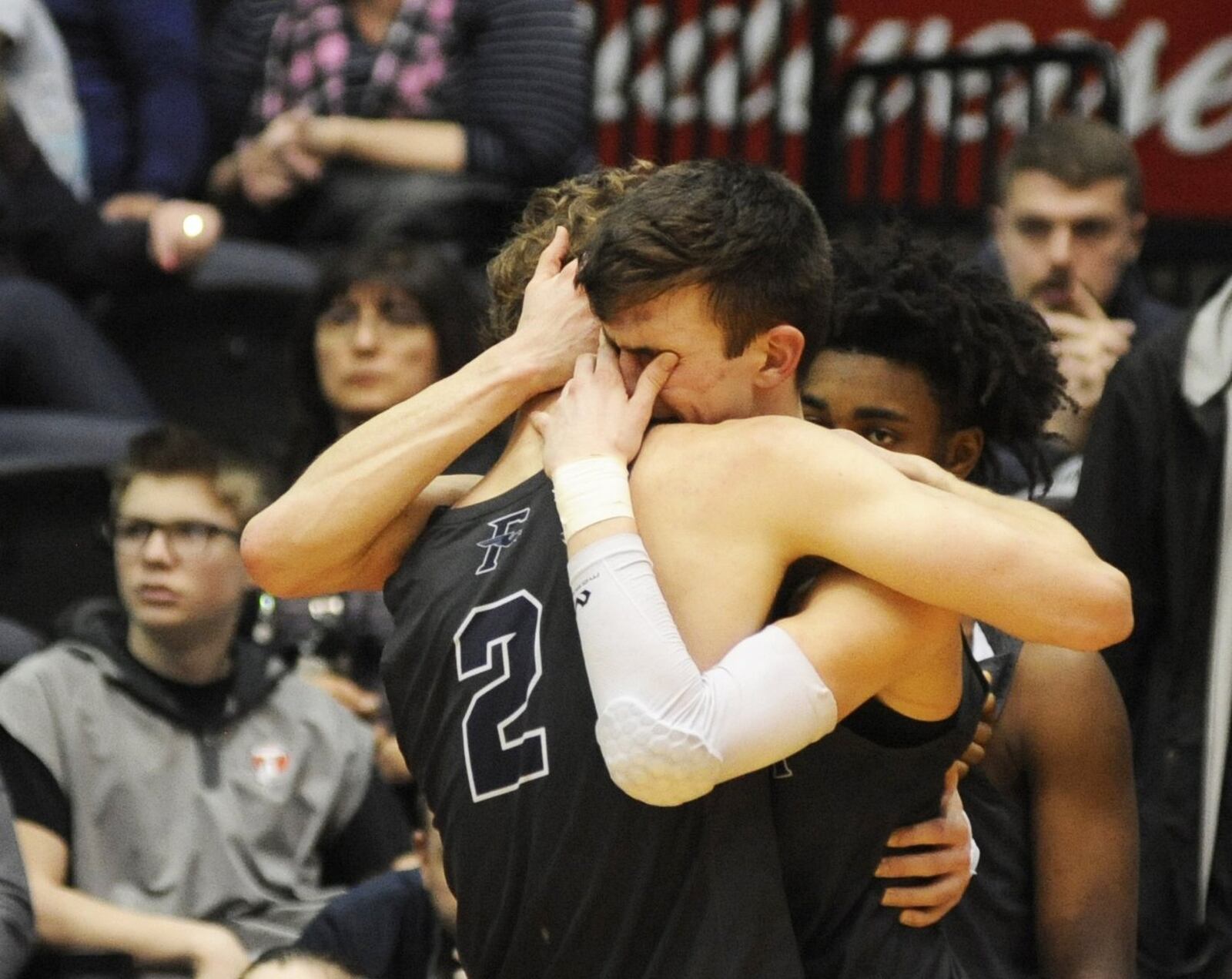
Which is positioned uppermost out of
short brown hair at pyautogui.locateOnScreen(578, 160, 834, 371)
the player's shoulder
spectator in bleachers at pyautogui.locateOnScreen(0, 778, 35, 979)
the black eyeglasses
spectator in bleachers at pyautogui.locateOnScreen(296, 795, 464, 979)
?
short brown hair at pyautogui.locateOnScreen(578, 160, 834, 371)

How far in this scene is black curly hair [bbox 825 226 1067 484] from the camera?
8.48 ft

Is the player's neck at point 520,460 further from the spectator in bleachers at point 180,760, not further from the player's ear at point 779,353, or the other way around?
the spectator in bleachers at point 180,760

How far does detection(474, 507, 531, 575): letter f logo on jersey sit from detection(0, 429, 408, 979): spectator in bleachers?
162 cm

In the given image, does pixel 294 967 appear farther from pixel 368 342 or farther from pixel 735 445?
pixel 368 342

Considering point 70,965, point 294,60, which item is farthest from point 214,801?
point 294,60

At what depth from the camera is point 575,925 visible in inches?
75.0

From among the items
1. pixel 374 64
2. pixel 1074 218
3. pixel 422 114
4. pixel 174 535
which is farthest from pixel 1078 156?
pixel 174 535

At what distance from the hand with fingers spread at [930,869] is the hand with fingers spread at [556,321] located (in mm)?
555

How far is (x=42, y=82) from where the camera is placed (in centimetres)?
525

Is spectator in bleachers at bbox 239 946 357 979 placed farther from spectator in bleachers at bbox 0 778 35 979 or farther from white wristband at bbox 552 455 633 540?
white wristband at bbox 552 455 633 540

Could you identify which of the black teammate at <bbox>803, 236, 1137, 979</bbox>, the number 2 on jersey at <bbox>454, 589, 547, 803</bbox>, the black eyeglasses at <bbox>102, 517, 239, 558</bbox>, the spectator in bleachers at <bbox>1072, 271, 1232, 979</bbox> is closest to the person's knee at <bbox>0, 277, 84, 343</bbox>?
the black eyeglasses at <bbox>102, 517, 239, 558</bbox>

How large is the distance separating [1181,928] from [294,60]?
136 inches

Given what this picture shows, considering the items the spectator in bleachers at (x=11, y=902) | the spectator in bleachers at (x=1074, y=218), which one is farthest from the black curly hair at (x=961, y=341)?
the spectator in bleachers at (x=1074, y=218)

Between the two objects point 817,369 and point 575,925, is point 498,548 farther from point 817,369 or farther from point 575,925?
point 817,369
